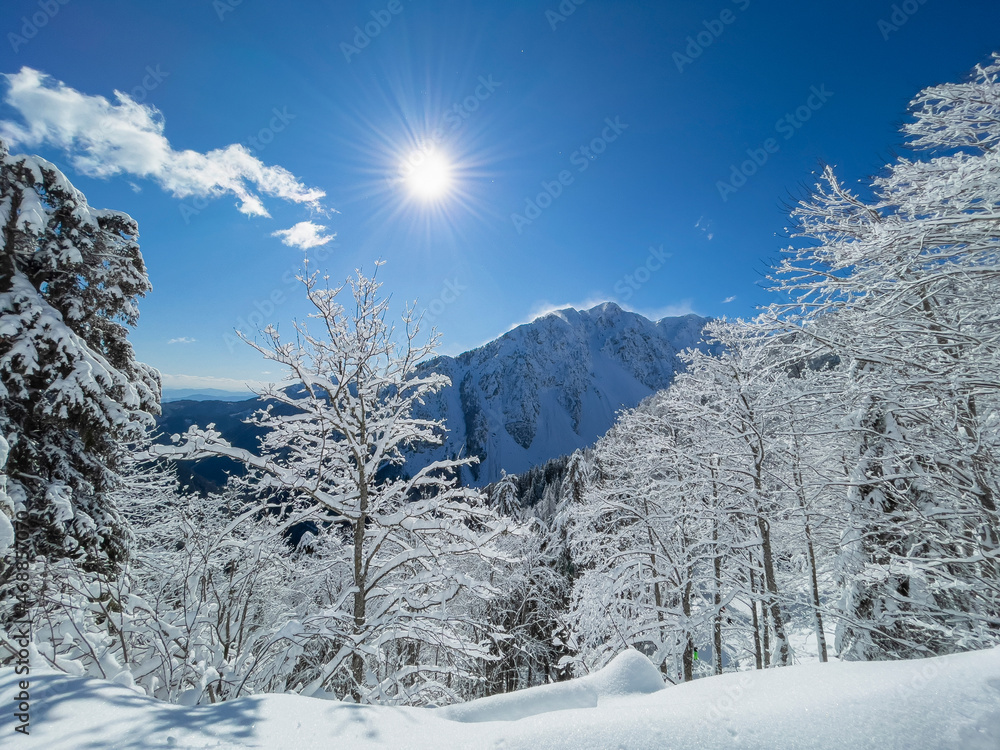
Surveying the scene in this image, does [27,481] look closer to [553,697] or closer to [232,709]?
[232,709]

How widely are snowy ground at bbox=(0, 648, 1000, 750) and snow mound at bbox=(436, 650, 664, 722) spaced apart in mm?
91

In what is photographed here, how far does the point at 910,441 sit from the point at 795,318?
192cm

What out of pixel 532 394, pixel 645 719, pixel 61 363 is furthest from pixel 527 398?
pixel 645 719

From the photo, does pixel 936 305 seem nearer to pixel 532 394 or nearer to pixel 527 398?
pixel 527 398

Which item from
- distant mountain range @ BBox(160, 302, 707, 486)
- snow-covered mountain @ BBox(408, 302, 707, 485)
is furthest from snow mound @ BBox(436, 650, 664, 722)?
snow-covered mountain @ BBox(408, 302, 707, 485)

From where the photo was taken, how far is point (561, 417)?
170750 mm

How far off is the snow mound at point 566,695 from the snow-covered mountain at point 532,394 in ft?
471

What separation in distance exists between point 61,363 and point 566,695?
26.7 ft

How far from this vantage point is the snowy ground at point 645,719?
150cm

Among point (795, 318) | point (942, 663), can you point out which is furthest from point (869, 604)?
point (942, 663)

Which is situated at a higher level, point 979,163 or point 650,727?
point 979,163

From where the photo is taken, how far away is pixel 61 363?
598 centimetres

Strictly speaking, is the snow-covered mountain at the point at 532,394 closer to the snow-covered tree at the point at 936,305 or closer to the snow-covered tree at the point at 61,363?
the snow-covered tree at the point at 61,363

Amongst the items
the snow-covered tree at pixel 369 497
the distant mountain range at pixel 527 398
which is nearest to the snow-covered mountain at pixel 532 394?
the distant mountain range at pixel 527 398
